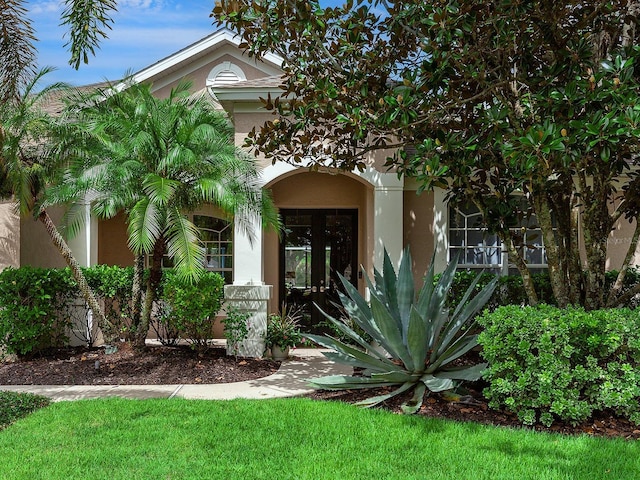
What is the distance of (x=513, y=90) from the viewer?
23.1ft

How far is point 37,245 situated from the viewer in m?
12.3

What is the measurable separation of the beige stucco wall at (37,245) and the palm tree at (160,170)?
3.37m

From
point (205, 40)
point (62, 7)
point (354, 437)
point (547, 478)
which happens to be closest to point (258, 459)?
point (354, 437)

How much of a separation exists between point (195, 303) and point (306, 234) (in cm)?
411

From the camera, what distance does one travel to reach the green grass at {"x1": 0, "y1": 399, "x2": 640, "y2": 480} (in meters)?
4.76

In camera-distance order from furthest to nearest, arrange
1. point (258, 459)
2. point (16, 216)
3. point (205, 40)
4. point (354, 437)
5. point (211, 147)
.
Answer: point (205, 40) < point (16, 216) < point (211, 147) < point (354, 437) < point (258, 459)

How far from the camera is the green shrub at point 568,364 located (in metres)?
6.02

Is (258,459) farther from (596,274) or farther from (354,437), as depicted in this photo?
(596,274)

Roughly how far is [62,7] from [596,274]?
332 inches

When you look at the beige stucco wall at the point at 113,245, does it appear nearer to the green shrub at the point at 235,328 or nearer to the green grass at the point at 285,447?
the green shrub at the point at 235,328

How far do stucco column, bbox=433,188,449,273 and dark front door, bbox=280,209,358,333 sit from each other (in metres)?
2.32

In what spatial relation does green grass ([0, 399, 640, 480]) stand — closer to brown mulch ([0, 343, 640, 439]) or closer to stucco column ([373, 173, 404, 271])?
brown mulch ([0, 343, 640, 439])

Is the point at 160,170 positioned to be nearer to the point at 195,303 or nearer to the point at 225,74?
the point at 195,303

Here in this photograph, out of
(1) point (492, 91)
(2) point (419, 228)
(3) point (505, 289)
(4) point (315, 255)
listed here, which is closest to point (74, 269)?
(4) point (315, 255)
